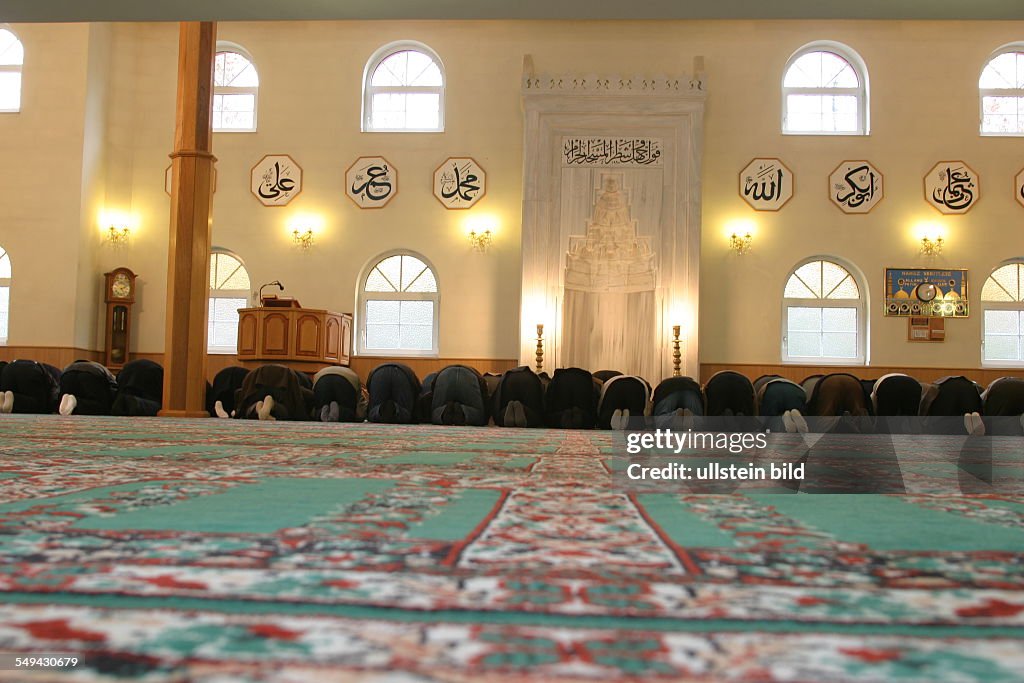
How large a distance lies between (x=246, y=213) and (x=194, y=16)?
34.9 ft

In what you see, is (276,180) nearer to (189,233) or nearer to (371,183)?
(371,183)

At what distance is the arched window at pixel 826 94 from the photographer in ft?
45.6

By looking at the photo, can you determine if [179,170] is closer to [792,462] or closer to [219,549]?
[792,462]

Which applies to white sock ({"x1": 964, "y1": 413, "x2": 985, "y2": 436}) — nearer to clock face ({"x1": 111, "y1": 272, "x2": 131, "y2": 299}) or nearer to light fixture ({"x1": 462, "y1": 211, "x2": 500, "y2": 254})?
light fixture ({"x1": 462, "y1": 211, "x2": 500, "y2": 254})

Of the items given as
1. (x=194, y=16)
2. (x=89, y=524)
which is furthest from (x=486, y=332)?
(x=89, y=524)

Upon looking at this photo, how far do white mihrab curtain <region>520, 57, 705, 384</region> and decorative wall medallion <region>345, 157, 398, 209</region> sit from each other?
2198mm

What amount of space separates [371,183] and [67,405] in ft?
21.5

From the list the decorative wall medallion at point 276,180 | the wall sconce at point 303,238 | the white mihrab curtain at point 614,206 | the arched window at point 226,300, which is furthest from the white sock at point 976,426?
the arched window at point 226,300

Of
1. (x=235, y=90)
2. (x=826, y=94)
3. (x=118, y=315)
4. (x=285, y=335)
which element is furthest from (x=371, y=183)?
(x=826, y=94)

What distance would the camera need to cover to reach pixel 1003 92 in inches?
543

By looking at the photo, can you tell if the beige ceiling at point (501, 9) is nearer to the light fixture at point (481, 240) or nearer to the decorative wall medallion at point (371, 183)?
the light fixture at point (481, 240)

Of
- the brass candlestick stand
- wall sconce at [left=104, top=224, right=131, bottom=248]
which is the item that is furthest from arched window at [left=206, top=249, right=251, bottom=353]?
the brass candlestick stand

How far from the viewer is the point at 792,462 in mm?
3428

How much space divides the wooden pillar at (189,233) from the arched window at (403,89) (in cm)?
621
